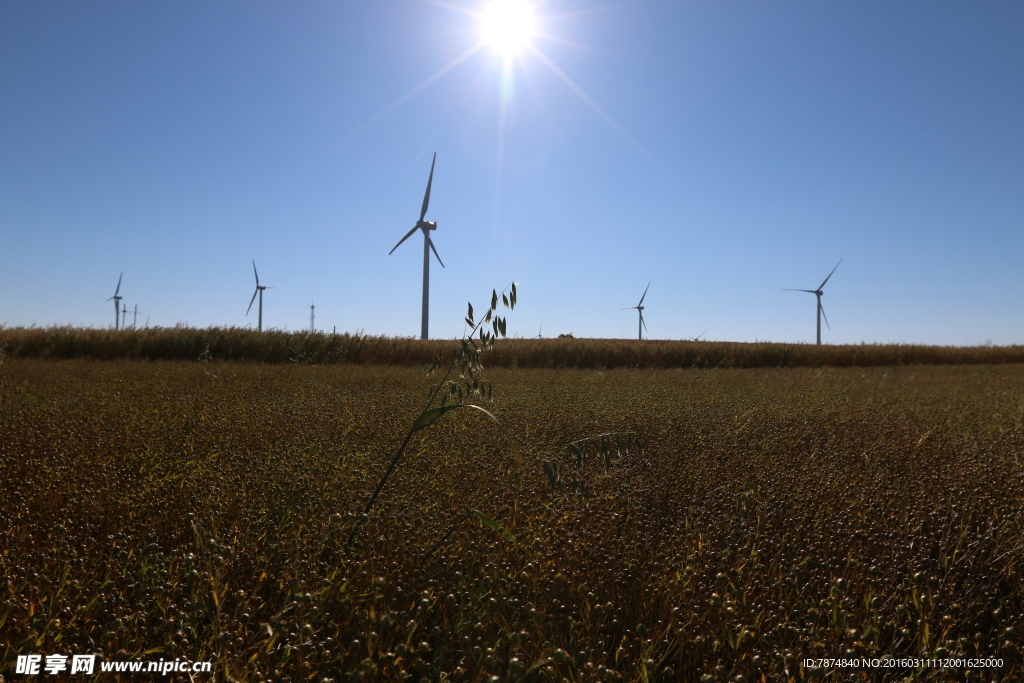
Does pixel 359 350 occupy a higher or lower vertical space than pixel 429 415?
higher

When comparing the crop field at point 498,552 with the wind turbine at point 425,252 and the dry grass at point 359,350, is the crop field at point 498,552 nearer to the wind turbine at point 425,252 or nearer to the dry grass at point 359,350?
the dry grass at point 359,350

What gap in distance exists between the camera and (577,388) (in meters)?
7.13

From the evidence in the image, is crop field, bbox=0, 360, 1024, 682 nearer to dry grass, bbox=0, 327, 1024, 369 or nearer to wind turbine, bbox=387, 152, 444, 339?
dry grass, bbox=0, 327, 1024, 369

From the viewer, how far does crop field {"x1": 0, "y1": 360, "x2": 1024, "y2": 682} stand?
1.46m

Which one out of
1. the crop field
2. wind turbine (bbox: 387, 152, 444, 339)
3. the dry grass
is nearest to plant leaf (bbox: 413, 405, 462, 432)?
the crop field

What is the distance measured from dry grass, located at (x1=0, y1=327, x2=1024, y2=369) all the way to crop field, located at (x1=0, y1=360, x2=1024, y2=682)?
7400mm

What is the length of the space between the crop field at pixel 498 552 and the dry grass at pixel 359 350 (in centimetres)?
740

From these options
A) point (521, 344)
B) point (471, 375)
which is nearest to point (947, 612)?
point (471, 375)

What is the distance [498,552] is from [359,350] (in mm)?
13405

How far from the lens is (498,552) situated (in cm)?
203

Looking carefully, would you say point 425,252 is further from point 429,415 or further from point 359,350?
point 429,415

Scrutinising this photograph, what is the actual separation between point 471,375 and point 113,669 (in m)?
1.40

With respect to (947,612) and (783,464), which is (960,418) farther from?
(947,612)

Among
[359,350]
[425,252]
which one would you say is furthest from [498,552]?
[425,252]
